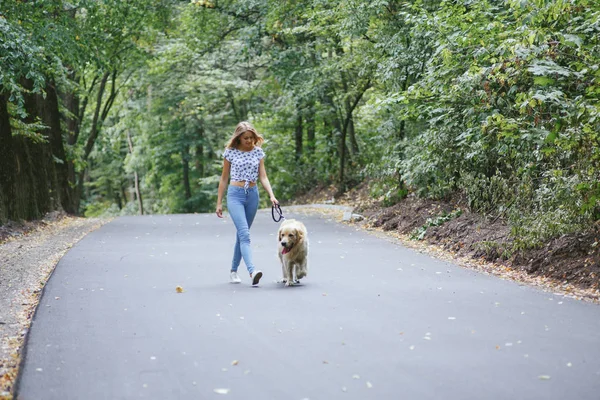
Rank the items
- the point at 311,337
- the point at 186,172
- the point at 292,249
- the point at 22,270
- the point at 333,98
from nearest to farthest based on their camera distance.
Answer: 1. the point at 311,337
2. the point at 292,249
3. the point at 22,270
4. the point at 333,98
5. the point at 186,172

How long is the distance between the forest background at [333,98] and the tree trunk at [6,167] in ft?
0.18

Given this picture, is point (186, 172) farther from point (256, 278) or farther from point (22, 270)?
point (256, 278)

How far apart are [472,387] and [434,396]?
1.10 ft

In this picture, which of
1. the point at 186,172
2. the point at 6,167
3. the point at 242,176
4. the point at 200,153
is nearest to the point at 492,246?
the point at 242,176

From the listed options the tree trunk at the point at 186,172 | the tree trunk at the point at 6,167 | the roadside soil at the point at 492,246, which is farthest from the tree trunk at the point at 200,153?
the roadside soil at the point at 492,246

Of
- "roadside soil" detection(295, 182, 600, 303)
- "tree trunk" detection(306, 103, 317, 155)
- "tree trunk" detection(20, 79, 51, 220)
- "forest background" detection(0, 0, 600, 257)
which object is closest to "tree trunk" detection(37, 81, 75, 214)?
"forest background" detection(0, 0, 600, 257)

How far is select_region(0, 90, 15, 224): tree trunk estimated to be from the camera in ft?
60.4

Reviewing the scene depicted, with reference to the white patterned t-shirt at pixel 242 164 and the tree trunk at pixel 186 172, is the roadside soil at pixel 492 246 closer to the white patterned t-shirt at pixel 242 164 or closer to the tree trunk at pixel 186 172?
the white patterned t-shirt at pixel 242 164

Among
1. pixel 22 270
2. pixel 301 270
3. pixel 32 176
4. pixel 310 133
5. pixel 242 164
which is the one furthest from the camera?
pixel 310 133

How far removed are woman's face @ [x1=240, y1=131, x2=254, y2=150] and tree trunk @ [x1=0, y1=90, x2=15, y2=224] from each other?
10.4m

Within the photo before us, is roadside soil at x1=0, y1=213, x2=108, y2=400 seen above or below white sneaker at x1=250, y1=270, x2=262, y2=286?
below

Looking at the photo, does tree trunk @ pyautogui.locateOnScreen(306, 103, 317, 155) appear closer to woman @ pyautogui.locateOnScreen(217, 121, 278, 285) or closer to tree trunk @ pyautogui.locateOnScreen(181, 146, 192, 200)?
tree trunk @ pyautogui.locateOnScreen(181, 146, 192, 200)

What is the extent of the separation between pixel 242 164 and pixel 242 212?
63 cm

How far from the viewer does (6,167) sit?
19.3 metres
